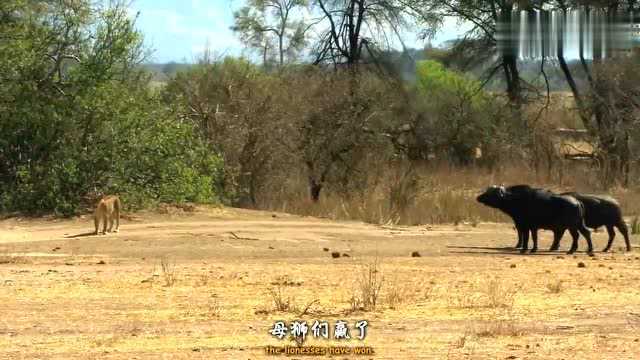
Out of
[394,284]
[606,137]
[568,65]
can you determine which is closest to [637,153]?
[606,137]

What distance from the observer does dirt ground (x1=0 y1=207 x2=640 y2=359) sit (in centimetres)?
963

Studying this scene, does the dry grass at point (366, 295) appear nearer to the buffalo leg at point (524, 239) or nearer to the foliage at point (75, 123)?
the buffalo leg at point (524, 239)

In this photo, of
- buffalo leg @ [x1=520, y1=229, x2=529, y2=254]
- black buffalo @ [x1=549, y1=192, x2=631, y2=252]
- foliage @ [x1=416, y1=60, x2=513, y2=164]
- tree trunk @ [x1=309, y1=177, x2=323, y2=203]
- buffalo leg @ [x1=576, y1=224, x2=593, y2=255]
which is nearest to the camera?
buffalo leg @ [x1=576, y1=224, x2=593, y2=255]

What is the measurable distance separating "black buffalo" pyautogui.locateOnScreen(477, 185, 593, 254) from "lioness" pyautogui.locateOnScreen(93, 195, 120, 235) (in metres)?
8.24

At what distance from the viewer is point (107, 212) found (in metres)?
20.3

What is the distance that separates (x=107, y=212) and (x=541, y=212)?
9089 mm

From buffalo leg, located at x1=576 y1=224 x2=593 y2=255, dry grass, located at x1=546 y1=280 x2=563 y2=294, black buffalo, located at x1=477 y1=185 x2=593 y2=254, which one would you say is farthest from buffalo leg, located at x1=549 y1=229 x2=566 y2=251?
dry grass, located at x1=546 y1=280 x2=563 y2=294

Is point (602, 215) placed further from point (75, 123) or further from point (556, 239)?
point (75, 123)

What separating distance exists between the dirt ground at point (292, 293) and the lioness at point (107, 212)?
482 millimetres

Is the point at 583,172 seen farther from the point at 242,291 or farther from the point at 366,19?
the point at 242,291

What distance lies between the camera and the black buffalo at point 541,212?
66.7 feet

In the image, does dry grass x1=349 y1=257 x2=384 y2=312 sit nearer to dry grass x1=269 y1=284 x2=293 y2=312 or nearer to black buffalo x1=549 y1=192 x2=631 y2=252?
dry grass x1=269 y1=284 x2=293 y2=312

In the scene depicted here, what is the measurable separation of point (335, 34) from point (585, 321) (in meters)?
35.1

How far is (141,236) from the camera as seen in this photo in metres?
20.0
